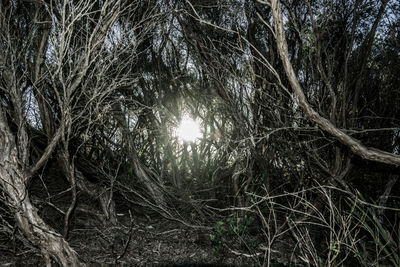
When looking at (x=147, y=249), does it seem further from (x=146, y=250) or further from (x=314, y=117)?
(x=314, y=117)

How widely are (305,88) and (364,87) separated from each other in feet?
3.47

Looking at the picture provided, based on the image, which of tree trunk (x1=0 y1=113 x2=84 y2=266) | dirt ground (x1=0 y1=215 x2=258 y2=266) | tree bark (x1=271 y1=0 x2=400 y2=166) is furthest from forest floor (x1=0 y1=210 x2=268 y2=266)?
tree bark (x1=271 y1=0 x2=400 y2=166)

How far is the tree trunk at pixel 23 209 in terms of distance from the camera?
320 cm

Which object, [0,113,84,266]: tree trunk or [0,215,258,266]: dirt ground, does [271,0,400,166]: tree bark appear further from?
[0,113,84,266]: tree trunk

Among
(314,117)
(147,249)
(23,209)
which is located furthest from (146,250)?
(314,117)

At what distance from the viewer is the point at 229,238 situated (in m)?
4.61

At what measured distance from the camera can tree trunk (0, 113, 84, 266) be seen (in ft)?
10.5

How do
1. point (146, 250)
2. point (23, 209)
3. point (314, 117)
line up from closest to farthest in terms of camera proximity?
point (314, 117) < point (23, 209) < point (146, 250)

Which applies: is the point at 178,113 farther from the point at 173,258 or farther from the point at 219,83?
the point at 173,258

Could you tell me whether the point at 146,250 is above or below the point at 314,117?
below

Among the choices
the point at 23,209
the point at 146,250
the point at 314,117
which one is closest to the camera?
the point at 314,117

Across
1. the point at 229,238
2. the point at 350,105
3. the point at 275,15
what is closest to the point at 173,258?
the point at 229,238

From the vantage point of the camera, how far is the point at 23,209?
323cm

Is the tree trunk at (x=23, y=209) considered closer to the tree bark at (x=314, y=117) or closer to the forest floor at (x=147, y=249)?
the forest floor at (x=147, y=249)
